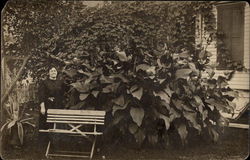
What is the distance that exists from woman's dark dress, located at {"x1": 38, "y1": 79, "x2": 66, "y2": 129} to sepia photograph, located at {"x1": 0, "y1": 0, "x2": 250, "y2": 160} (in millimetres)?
13

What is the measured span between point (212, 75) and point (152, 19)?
120 centimetres

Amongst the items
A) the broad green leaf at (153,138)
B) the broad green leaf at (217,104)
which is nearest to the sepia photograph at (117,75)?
the broad green leaf at (153,138)

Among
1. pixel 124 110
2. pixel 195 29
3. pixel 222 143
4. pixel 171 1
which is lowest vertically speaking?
pixel 222 143

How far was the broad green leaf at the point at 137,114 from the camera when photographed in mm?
4676

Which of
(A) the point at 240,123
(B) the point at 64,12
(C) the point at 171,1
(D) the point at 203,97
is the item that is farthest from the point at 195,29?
(B) the point at 64,12

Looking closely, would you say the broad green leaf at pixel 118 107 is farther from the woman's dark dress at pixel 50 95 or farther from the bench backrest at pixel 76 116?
the woman's dark dress at pixel 50 95

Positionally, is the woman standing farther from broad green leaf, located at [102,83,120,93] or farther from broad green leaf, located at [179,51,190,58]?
broad green leaf, located at [179,51,190,58]

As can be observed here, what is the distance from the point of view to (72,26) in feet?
14.9

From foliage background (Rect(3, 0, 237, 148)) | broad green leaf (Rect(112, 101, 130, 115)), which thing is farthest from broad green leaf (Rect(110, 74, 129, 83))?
broad green leaf (Rect(112, 101, 130, 115))

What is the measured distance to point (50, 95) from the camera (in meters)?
4.64

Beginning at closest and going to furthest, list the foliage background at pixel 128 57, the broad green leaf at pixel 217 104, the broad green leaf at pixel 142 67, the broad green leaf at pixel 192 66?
the foliage background at pixel 128 57 → the broad green leaf at pixel 142 67 → the broad green leaf at pixel 192 66 → the broad green leaf at pixel 217 104

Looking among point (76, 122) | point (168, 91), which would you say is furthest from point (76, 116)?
point (168, 91)

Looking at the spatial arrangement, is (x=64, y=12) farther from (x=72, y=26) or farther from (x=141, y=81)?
(x=141, y=81)

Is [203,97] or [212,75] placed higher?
[212,75]
